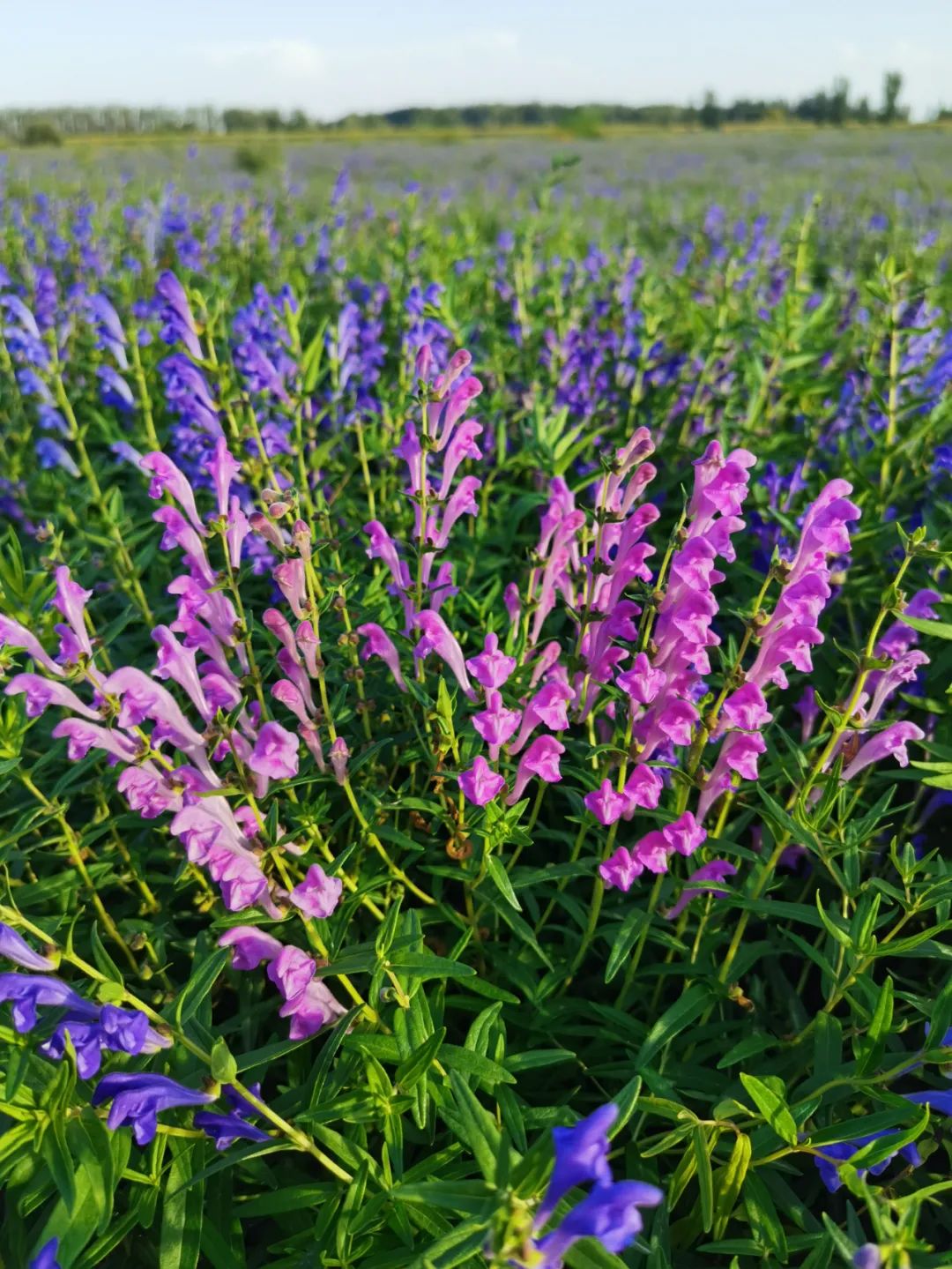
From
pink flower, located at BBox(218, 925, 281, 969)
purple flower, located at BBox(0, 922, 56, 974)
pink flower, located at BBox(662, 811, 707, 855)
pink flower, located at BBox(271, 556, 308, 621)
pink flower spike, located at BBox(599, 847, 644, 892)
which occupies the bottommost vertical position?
pink flower, located at BBox(218, 925, 281, 969)

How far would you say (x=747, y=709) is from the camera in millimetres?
2412

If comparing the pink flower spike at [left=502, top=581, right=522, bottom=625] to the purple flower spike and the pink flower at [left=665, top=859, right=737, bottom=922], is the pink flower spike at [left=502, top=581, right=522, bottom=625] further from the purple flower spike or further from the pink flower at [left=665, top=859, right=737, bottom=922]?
the purple flower spike

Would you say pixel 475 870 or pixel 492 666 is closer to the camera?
pixel 492 666

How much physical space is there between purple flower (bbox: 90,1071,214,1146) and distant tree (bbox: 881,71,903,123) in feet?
193

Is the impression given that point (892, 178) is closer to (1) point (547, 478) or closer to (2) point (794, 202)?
(2) point (794, 202)

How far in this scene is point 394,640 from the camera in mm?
3395

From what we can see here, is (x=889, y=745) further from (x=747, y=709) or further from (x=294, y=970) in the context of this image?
(x=294, y=970)

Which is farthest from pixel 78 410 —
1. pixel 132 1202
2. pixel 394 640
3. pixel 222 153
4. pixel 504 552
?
pixel 222 153

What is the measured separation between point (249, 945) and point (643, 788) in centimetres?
123

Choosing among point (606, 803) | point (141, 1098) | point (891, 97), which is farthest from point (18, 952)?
point (891, 97)

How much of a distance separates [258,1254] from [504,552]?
10.2ft

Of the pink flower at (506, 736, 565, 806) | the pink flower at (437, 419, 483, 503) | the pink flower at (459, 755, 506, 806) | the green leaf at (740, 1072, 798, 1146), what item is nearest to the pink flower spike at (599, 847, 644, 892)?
the pink flower at (506, 736, 565, 806)

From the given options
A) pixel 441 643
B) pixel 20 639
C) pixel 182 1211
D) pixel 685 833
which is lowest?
pixel 182 1211

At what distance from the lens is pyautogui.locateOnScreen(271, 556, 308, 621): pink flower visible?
7.39 ft
